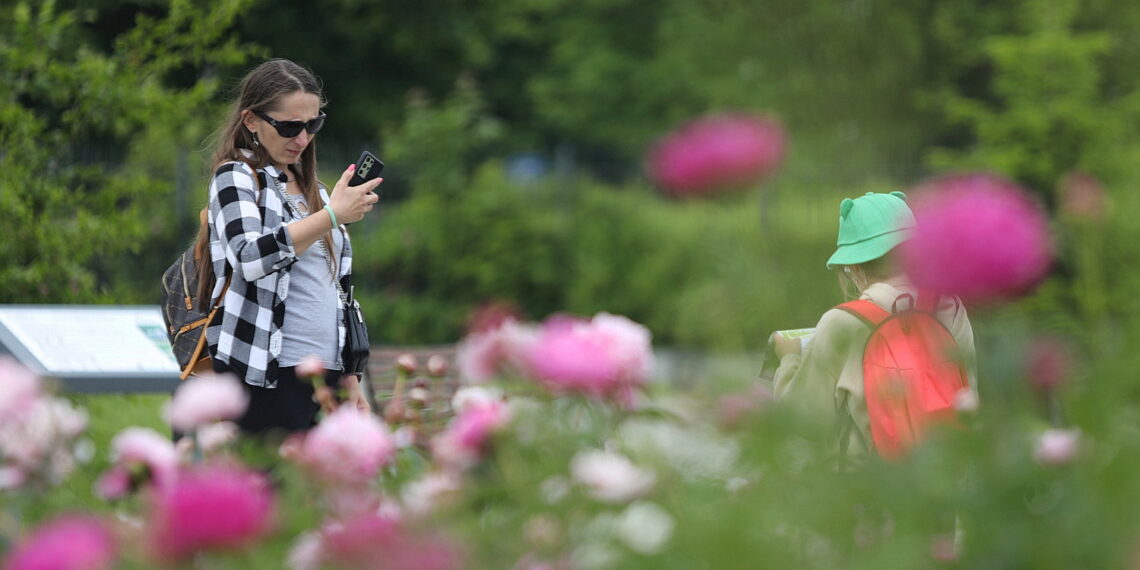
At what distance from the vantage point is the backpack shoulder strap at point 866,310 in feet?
9.42

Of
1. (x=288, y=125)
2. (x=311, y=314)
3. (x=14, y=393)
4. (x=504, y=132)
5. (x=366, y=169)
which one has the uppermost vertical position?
(x=288, y=125)

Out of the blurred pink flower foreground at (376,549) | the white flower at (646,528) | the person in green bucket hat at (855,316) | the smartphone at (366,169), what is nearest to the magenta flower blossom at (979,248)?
the white flower at (646,528)

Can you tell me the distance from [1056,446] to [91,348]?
3.82 m

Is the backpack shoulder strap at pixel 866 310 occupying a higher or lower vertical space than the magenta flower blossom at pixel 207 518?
lower

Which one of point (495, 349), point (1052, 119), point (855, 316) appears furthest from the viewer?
point (1052, 119)

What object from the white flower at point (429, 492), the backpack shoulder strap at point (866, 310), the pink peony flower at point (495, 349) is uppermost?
the pink peony flower at point (495, 349)

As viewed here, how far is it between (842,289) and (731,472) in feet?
5.87

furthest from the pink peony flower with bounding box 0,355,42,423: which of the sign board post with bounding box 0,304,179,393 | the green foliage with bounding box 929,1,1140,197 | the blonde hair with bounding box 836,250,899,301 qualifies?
the green foliage with bounding box 929,1,1140,197

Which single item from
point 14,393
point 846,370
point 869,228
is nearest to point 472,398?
point 14,393

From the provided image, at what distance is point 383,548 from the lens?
1.33m

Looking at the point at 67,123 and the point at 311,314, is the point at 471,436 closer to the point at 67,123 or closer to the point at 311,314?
the point at 311,314

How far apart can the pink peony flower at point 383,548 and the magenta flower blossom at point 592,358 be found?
0.28 meters

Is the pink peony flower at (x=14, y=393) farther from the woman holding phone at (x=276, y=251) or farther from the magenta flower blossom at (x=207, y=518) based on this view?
the woman holding phone at (x=276, y=251)

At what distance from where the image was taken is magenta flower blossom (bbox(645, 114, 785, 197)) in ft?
5.38
